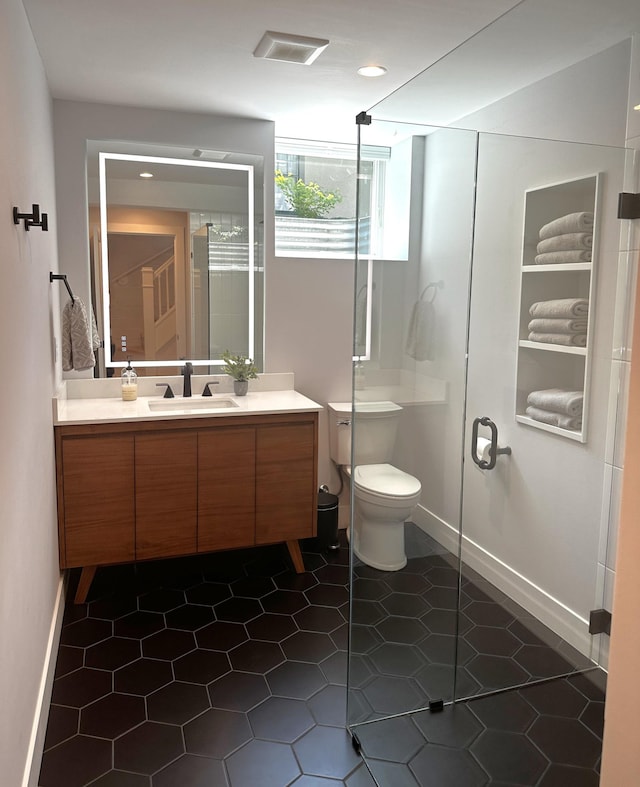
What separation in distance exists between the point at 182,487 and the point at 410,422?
4.54 feet

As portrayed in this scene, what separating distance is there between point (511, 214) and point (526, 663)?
1.48 m

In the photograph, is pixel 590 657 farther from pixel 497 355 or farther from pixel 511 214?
pixel 511 214

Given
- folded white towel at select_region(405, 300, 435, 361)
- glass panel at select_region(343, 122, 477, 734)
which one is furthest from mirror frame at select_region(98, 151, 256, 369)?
folded white towel at select_region(405, 300, 435, 361)

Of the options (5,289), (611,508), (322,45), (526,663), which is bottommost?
(526,663)

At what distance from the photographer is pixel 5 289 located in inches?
63.9

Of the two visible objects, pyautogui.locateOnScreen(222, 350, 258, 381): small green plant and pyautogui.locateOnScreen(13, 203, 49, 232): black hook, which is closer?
pyautogui.locateOnScreen(13, 203, 49, 232): black hook

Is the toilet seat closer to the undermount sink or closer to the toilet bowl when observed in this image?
the toilet bowl

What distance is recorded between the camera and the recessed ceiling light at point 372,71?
8.79 feet

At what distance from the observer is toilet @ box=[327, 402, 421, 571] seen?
7.00 ft

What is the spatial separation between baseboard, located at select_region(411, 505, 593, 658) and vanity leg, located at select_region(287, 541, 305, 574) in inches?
52.0

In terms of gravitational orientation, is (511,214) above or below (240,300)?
above

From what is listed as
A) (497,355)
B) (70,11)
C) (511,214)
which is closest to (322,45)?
(70,11)

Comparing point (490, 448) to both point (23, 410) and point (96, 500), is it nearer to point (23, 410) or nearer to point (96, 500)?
point (23, 410)

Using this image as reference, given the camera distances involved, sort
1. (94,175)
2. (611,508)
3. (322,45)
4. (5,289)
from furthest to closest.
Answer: (94,175)
(322,45)
(611,508)
(5,289)
